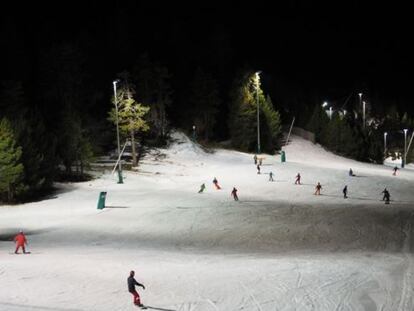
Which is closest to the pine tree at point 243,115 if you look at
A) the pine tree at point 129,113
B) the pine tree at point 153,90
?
the pine tree at point 153,90

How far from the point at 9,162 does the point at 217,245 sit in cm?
1960

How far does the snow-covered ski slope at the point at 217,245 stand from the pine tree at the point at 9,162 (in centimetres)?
187

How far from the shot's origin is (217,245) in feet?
94.4

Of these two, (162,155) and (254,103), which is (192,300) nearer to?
(162,155)

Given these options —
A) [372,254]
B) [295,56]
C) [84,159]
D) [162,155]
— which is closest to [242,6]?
[295,56]

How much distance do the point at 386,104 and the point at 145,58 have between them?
89300 mm

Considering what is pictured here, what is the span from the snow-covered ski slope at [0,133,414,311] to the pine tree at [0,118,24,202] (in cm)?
187

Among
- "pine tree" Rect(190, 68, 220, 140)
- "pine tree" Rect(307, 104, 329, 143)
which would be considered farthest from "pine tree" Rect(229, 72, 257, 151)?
"pine tree" Rect(307, 104, 329, 143)

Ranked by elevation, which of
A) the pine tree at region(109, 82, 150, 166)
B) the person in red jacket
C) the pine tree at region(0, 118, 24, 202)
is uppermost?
the pine tree at region(109, 82, 150, 166)

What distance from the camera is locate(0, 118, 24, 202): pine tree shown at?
40.8m

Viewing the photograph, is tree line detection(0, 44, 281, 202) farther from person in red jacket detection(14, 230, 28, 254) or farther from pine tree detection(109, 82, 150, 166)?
person in red jacket detection(14, 230, 28, 254)

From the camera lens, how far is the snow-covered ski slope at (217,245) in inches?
733

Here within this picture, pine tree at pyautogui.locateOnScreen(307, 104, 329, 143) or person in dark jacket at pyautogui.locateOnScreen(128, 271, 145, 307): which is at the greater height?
pine tree at pyautogui.locateOnScreen(307, 104, 329, 143)

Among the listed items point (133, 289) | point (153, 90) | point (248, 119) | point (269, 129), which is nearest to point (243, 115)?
point (248, 119)
